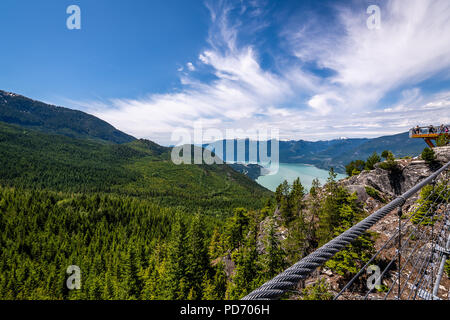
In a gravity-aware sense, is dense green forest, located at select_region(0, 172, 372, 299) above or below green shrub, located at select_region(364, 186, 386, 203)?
below

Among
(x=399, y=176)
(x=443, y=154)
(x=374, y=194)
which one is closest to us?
(x=443, y=154)

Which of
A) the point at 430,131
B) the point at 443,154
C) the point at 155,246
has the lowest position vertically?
the point at 155,246

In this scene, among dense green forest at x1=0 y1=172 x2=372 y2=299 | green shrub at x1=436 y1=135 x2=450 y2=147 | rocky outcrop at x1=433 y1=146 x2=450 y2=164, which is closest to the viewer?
dense green forest at x1=0 y1=172 x2=372 y2=299

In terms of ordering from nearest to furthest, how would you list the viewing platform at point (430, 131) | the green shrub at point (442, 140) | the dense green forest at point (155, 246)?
1. the dense green forest at point (155, 246)
2. the viewing platform at point (430, 131)
3. the green shrub at point (442, 140)

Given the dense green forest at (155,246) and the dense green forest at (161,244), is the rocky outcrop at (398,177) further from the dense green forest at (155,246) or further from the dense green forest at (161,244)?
the dense green forest at (155,246)

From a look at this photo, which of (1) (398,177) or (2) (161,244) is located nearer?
(1) (398,177)

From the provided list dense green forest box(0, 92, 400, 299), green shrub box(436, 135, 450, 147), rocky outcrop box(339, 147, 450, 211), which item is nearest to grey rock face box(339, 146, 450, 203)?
rocky outcrop box(339, 147, 450, 211)

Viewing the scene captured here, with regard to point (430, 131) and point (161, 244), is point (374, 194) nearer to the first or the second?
point (430, 131)

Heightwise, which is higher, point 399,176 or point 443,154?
point 443,154

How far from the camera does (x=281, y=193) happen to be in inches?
1483

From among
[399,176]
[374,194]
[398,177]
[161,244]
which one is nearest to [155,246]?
[161,244]

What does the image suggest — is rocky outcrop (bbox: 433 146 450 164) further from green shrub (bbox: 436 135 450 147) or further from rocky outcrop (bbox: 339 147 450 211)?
green shrub (bbox: 436 135 450 147)

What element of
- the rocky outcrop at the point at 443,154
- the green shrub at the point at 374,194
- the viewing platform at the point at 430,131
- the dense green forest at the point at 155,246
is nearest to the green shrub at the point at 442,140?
the viewing platform at the point at 430,131
